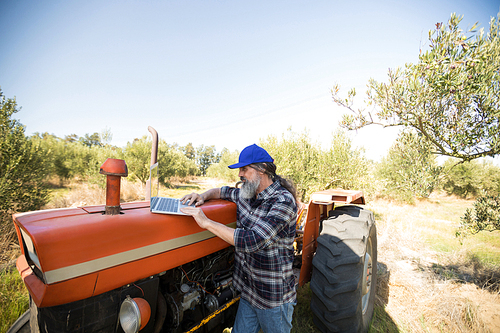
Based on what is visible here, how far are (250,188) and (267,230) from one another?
1.39 feet

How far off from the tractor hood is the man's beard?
42 cm

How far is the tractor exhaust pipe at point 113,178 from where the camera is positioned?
117cm

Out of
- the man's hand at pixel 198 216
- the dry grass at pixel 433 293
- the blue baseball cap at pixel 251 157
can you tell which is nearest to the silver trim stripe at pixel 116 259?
the man's hand at pixel 198 216

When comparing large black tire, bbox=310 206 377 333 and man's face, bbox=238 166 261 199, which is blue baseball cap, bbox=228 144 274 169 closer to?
man's face, bbox=238 166 261 199

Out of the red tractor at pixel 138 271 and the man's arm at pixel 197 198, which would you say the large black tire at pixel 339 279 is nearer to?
the red tractor at pixel 138 271

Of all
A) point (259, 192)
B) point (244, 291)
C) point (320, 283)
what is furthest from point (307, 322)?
point (259, 192)

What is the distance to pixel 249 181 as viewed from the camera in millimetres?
1720

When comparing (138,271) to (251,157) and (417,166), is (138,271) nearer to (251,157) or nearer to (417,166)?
(251,157)

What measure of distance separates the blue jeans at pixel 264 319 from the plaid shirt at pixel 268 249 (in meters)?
0.05

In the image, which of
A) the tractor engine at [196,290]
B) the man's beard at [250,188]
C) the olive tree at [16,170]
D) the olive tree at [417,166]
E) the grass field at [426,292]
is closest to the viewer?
the tractor engine at [196,290]

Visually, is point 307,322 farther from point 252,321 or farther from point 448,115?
point 448,115

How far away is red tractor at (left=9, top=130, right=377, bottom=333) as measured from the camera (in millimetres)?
997

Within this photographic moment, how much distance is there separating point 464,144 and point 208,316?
11.1 ft

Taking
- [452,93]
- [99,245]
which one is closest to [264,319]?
[99,245]
